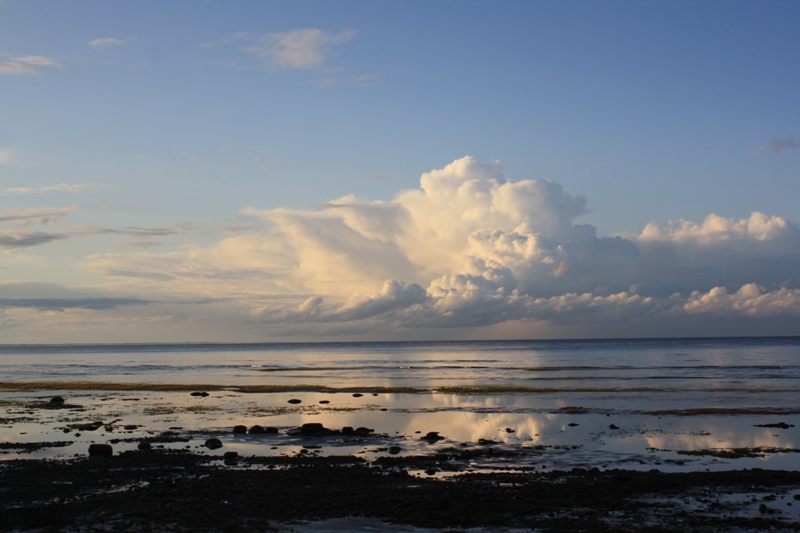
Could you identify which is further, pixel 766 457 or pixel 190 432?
pixel 190 432

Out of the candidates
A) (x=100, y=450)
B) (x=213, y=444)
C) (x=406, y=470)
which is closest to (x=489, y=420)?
(x=406, y=470)

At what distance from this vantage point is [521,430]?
34.6m

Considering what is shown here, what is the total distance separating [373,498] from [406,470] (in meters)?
4.10

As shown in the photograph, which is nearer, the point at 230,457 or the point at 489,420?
the point at 230,457

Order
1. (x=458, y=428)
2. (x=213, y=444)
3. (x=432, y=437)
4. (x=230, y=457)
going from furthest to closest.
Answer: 1. (x=458, y=428)
2. (x=432, y=437)
3. (x=213, y=444)
4. (x=230, y=457)

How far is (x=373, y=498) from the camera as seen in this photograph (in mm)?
19953

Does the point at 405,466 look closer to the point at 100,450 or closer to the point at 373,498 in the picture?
the point at 373,498

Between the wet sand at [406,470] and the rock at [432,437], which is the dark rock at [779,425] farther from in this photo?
the rock at [432,437]

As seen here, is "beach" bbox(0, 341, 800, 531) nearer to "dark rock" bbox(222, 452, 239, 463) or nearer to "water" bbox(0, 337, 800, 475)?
"dark rock" bbox(222, 452, 239, 463)

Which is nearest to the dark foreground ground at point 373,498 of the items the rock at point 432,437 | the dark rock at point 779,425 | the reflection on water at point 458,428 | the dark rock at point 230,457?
the dark rock at point 230,457

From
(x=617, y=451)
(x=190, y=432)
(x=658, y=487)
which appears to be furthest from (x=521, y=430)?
(x=190, y=432)

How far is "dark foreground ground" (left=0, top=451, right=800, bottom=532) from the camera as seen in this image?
57.6 ft

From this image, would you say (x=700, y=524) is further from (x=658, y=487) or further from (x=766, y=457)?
(x=766, y=457)

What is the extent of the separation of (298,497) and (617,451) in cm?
1468
